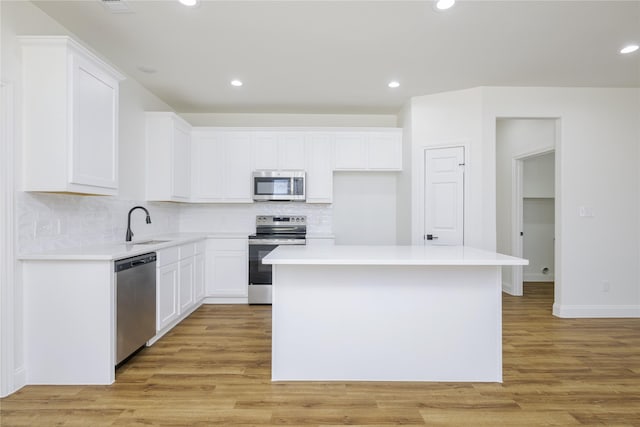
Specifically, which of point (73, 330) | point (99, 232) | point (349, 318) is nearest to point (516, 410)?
point (349, 318)

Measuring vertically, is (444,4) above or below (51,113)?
above

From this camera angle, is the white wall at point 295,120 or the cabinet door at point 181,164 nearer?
the cabinet door at point 181,164

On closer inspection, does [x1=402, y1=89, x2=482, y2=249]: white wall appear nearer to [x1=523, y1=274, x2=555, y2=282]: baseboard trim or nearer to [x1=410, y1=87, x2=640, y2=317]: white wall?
[x1=410, y1=87, x2=640, y2=317]: white wall

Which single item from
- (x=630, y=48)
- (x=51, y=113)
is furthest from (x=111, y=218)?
(x=630, y=48)

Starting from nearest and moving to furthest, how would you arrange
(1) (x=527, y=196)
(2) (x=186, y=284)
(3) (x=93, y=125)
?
(3) (x=93, y=125)
(2) (x=186, y=284)
(1) (x=527, y=196)

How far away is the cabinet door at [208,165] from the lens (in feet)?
15.0

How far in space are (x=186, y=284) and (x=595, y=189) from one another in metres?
4.85

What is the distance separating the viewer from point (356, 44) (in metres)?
2.88

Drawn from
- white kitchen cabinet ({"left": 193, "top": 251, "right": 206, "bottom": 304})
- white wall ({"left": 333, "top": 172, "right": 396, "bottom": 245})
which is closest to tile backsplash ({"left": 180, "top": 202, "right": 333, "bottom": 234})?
white wall ({"left": 333, "top": 172, "right": 396, "bottom": 245})

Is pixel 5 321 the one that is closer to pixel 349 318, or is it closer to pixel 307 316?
pixel 307 316


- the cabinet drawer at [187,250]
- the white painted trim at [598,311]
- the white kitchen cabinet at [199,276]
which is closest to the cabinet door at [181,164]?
the cabinet drawer at [187,250]

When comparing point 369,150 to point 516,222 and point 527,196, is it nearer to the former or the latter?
point 516,222

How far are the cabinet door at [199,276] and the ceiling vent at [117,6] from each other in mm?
2587

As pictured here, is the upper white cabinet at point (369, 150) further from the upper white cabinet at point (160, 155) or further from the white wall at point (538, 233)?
the white wall at point (538, 233)
